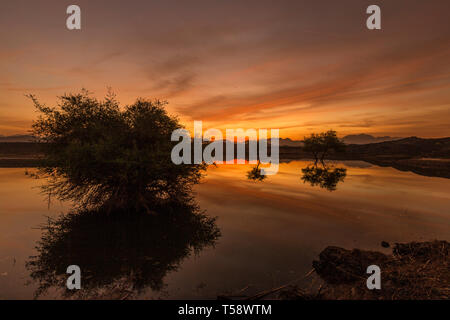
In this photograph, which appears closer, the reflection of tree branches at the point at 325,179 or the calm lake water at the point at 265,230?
the calm lake water at the point at 265,230

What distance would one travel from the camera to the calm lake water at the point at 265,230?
30.3ft

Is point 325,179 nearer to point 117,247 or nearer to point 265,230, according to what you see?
point 265,230

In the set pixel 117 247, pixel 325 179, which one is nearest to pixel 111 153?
pixel 117 247

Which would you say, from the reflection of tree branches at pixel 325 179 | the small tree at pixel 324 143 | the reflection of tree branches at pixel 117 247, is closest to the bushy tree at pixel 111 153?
the reflection of tree branches at pixel 117 247

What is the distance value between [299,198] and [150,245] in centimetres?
1820

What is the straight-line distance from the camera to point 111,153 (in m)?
16.3

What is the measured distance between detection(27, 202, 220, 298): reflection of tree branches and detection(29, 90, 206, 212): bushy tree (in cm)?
216

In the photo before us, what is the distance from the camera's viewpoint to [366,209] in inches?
797

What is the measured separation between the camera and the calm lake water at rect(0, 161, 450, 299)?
923 centimetres

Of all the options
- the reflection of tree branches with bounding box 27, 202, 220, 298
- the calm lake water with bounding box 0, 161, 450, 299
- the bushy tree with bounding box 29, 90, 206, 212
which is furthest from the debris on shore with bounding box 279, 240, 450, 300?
the bushy tree with bounding box 29, 90, 206, 212

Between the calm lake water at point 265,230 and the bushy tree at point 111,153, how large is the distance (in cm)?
441

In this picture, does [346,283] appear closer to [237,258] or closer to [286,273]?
[286,273]

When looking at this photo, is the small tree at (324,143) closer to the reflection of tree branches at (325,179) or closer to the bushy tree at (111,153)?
the reflection of tree branches at (325,179)

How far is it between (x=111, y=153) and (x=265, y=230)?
12906mm
